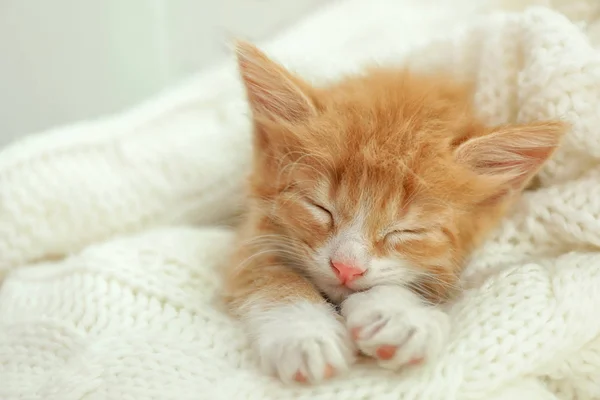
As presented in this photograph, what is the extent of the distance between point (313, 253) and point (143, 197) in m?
0.51

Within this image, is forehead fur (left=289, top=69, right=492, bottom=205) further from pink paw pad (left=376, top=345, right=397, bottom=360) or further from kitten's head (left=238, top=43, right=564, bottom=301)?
pink paw pad (left=376, top=345, right=397, bottom=360)

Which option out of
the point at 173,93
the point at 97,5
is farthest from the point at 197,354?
the point at 97,5

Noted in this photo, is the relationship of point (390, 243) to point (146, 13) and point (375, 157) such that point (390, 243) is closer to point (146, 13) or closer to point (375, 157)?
point (375, 157)

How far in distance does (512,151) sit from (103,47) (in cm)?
144

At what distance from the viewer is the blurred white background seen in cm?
166

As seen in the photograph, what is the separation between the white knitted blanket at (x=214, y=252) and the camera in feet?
2.44

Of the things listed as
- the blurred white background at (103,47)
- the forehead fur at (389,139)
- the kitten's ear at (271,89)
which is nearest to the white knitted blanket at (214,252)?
the forehead fur at (389,139)

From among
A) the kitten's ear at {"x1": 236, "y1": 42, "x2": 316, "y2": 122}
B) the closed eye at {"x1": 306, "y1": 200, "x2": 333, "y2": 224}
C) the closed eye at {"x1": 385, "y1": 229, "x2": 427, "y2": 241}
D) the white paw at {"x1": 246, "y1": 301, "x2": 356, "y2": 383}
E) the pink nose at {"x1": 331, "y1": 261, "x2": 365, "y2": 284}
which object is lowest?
the white paw at {"x1": 246, "y1": 301, "x2": 356, "y2": 383}

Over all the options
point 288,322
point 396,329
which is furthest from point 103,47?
point 396,329

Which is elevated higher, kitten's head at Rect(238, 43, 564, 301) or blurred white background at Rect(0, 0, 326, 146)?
blurred white background at Rect(0, 0, 326, 146)

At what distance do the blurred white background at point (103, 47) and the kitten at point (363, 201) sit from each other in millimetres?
1027

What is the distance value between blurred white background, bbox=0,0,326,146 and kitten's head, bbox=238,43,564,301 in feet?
3.38

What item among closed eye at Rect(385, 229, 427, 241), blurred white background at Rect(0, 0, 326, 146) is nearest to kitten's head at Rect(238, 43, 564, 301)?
closed eye at Rect(385, 229, 427, 241)

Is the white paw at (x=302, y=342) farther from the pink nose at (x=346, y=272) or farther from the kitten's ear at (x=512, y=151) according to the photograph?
the kitten's ear at (x=512, y=151)
